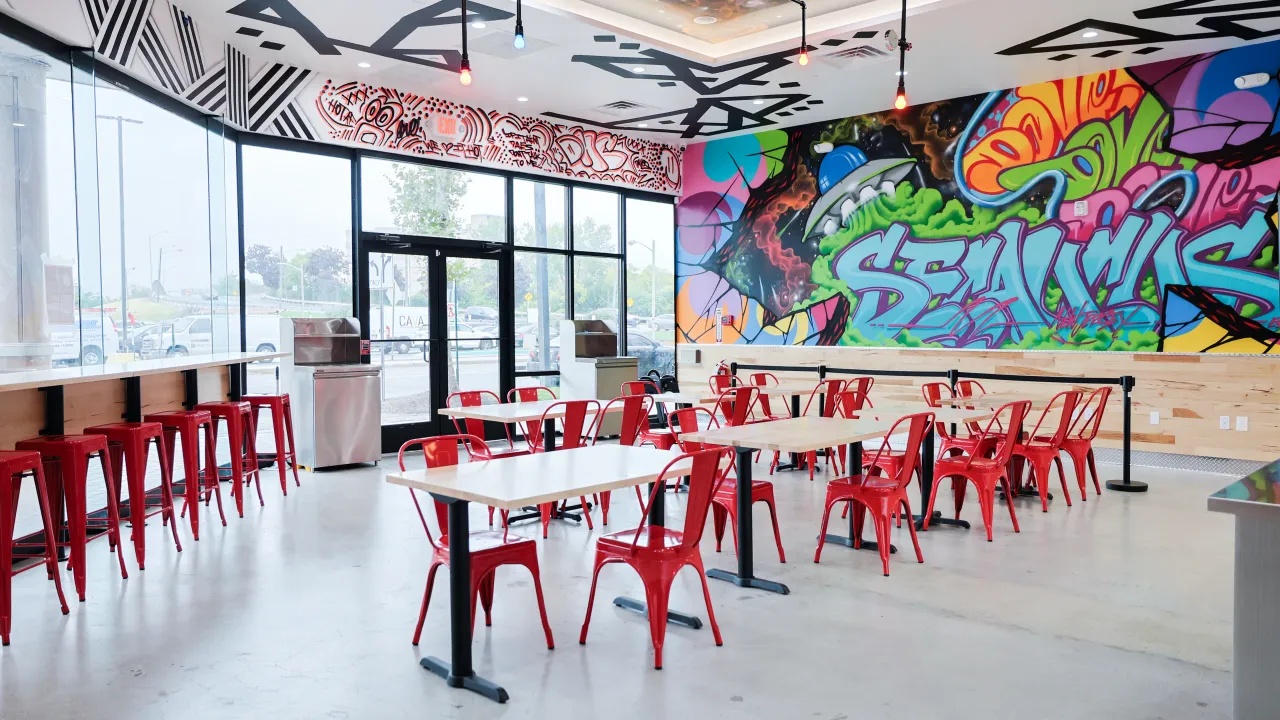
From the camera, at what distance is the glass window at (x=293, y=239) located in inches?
312

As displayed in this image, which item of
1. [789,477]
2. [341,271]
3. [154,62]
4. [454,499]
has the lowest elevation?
[789,477]

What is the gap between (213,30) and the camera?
6.81 metres

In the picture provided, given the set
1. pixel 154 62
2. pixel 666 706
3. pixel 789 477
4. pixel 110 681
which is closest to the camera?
pixel 666 706

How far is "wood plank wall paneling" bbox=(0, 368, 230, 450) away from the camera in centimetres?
425

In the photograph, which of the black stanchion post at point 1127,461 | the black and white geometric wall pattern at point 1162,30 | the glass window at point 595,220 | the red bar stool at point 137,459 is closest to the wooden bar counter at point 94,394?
the red bar stool at point 137,459

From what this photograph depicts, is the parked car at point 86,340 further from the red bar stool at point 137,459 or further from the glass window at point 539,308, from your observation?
the glass window at point 539,308

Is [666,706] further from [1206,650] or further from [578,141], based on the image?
[578,141]

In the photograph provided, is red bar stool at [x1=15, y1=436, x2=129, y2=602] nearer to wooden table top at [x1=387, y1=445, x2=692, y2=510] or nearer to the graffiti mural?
wooden table top at [x1=387, y1=445, x2=692, y2=510]

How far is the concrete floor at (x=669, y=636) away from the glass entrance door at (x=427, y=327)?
357 cm

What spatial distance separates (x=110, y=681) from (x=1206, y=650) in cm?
427

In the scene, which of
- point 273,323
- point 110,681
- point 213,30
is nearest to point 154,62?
point 213,30

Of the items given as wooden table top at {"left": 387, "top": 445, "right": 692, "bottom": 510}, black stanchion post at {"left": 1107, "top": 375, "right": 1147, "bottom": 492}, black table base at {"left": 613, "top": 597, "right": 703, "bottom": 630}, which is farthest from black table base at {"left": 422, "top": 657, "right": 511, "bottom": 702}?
black stanchion post at {"left": 1107, "top": 375, "right": 1147, "bottom": 492}

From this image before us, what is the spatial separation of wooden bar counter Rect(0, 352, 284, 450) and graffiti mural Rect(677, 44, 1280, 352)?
6276 mm

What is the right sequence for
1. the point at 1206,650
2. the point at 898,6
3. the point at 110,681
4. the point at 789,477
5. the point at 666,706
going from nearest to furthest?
the point at 666,706 < the point at 110,681 < the point at 1206,650 < the point at 898,6 < the point at 789,477
